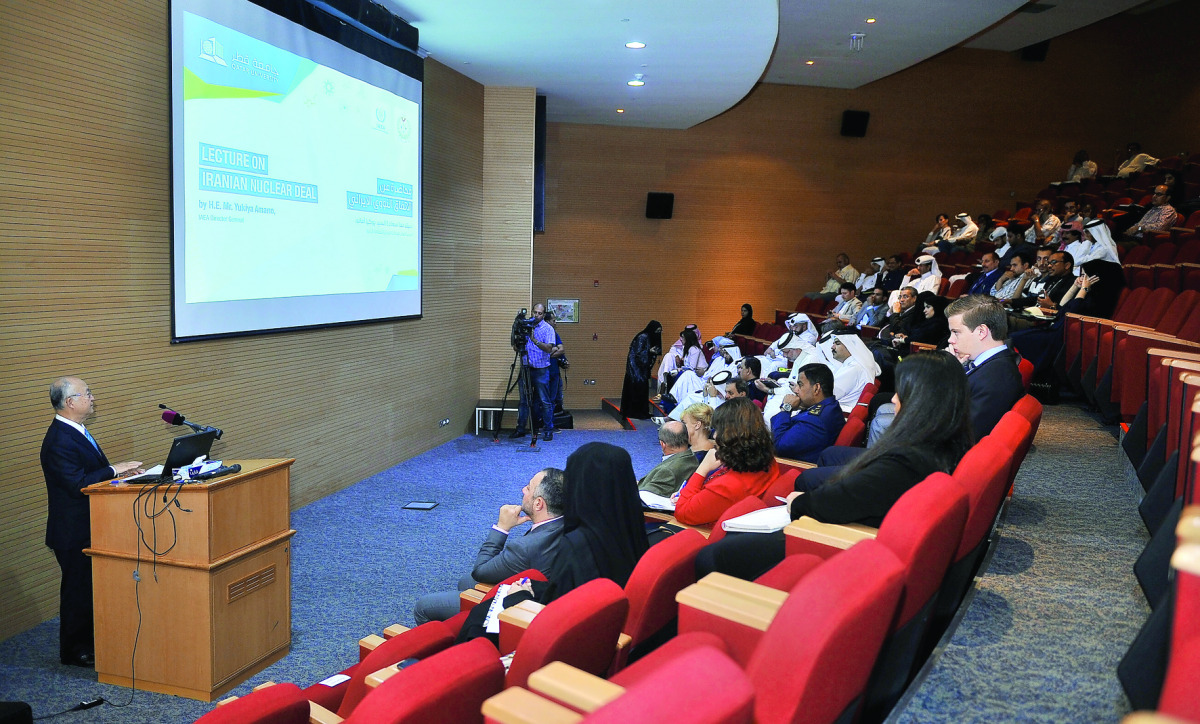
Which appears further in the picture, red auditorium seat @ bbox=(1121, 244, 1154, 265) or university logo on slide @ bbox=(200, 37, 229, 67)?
red auditorium seat @ bbox=(1121, 244, 1154, 265)

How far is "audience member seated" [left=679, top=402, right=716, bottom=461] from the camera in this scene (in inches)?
170

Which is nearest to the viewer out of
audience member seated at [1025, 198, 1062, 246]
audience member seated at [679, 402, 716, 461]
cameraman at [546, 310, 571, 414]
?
audience member seated at [679, 402, 716, 461]

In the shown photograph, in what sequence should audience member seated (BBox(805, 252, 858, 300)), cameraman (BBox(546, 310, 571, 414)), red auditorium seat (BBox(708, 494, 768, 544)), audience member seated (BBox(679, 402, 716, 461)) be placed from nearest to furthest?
1. red auditorium seat (BBox(708, 494, 768, 544))
2. audience member seated (BBox(679, 402, 716, 461))
3. cameraman (BBox(546, 310, 571, 414))
4. audience member seated (BBox(805, 252, 858, 300))

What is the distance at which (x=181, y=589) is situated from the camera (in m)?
3.22

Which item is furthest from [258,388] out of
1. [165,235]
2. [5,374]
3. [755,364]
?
[755,364]

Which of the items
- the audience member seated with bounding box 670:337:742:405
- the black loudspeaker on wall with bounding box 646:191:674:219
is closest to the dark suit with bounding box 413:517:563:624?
the audience member seated with bounding box 670:337:742:405

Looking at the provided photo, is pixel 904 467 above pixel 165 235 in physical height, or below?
below

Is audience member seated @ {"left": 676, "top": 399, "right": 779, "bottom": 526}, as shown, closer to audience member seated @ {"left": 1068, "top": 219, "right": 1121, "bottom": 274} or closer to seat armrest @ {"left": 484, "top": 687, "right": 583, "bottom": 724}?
seat armrest @ {"left": 484, "top": 687, "right": 583, "bottom": 724}

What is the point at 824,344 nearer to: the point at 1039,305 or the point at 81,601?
the point at 1039,305

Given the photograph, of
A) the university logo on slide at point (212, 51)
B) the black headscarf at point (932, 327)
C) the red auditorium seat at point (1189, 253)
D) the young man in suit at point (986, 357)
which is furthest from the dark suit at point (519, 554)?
the red auditorium seat at point (1189, 253)

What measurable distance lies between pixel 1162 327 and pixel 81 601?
6293mm

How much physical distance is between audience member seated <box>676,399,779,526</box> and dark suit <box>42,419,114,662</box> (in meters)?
2.57

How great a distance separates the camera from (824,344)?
6.84m

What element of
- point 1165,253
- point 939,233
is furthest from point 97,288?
point 939,233
